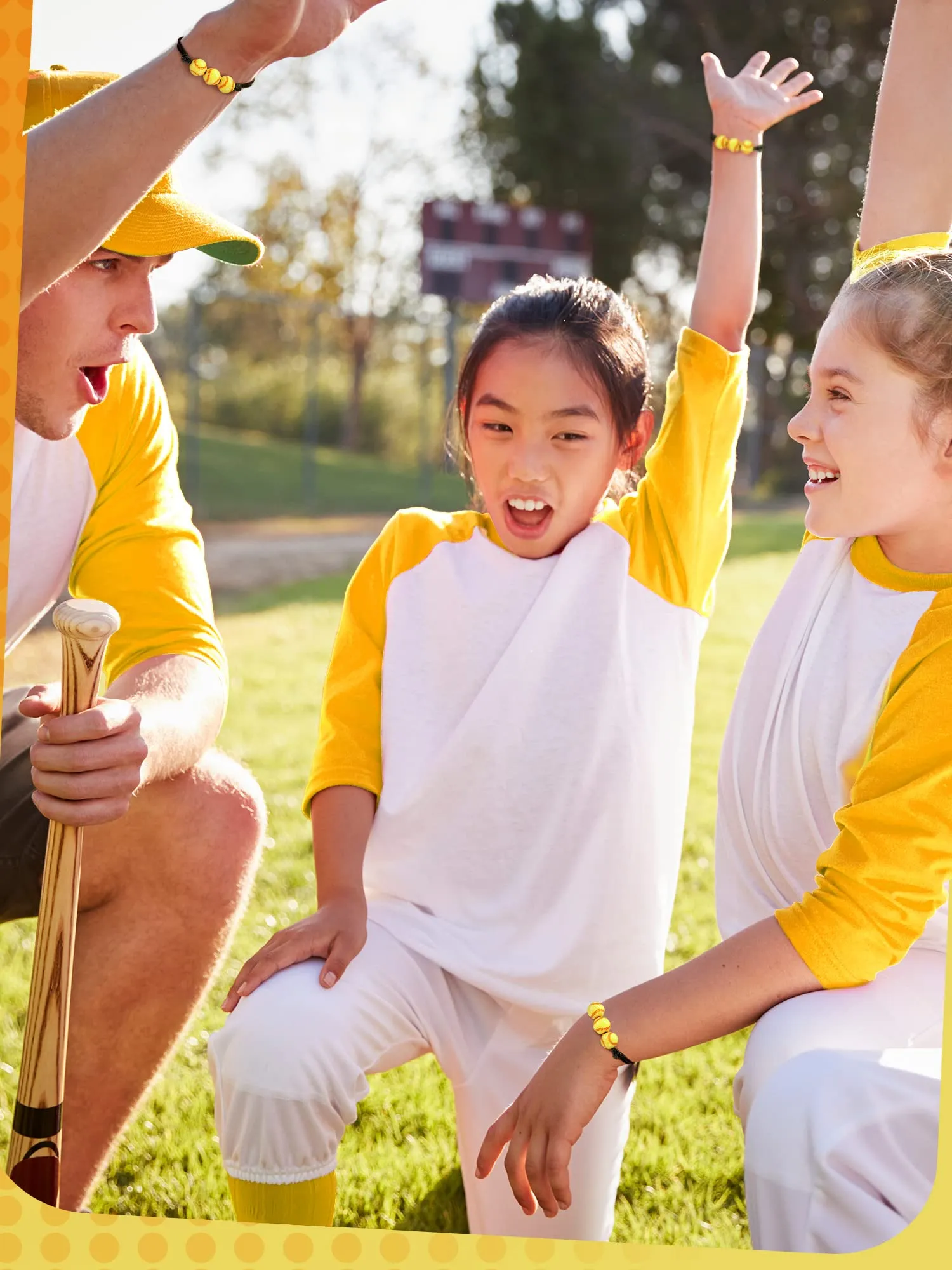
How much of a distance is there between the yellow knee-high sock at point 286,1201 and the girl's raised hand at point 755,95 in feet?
4.62

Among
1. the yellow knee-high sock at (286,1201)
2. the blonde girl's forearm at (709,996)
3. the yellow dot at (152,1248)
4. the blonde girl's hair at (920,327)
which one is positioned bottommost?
the yellow knee-high sock at (286,1201)

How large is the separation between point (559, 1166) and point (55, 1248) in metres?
0.48

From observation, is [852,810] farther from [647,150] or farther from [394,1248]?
[647,150]

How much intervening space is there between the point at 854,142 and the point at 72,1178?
28.5ft

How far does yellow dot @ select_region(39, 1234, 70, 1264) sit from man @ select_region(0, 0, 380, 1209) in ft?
1.47

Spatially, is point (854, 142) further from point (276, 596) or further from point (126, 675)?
point (126, 675)

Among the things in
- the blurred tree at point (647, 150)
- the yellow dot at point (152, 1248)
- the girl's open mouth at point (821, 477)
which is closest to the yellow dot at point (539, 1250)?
the yellow dot at point (152, 1248)

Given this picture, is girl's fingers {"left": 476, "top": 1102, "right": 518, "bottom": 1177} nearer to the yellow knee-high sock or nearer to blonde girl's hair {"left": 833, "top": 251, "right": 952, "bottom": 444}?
the yellow knee-high sock

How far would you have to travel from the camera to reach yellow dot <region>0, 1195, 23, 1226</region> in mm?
1252

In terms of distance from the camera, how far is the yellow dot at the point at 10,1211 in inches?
49.3

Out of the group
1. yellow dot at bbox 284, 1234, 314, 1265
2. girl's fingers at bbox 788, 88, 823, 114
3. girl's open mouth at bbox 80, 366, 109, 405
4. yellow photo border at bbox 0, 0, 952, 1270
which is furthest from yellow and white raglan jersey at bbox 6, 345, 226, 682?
girl's fingers at bbox 788, 88, 823, 114

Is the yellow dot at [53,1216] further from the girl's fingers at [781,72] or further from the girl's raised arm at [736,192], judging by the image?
the girl's fingers at [781,72]

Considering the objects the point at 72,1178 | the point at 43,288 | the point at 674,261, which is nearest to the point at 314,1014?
the point at 72,1178

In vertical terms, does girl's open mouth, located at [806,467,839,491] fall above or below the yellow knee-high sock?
above
